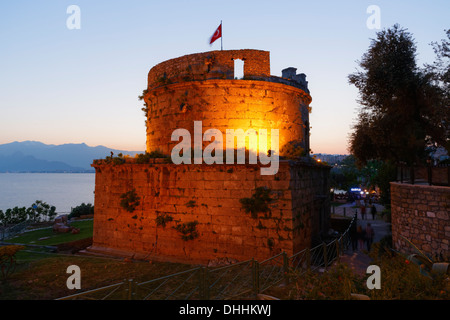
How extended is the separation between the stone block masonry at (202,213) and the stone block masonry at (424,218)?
3.77 meters

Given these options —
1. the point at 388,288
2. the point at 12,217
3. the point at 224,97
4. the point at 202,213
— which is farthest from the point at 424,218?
the point at 12,217

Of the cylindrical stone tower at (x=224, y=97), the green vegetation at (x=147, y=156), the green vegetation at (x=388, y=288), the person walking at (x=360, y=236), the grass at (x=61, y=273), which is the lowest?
the person walking at (x=360, y=236)

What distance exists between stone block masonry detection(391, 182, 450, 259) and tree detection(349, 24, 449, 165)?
17.5ft

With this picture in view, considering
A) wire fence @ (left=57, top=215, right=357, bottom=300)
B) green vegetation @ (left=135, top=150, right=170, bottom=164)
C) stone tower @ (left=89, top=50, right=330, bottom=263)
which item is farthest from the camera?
green vegetation @ (left=135, top=150, right=170, bottom=164)

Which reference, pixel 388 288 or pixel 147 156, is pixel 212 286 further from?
pixel 147 156

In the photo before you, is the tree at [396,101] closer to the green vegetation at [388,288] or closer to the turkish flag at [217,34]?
the turkish flag at [217,34]

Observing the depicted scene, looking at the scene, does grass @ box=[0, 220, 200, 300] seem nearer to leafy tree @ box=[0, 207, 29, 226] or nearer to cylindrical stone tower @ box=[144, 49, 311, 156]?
cylindrical stone tower @ box=[144, 49, 311, 156]

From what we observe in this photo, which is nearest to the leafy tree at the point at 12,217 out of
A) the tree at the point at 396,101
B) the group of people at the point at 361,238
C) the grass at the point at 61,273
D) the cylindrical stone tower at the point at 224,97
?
the grass at the point at 61,273

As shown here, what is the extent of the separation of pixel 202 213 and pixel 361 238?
35.8ft

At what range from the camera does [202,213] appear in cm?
Result: 1037

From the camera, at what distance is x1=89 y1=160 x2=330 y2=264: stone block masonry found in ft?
30.9

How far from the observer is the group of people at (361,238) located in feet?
44.8

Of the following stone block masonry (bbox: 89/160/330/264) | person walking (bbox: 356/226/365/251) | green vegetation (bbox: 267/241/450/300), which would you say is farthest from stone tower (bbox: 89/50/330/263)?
green vegetation (bbox: 267/241/450/300)
